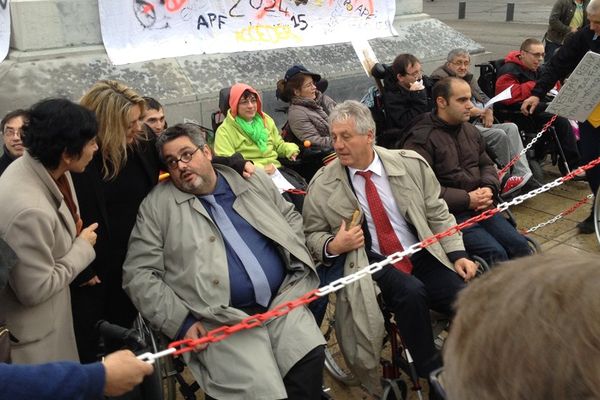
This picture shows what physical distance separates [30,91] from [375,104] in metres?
2.76

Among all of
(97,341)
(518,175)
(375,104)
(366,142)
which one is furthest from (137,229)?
(518,175)

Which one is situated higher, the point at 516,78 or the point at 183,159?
the point at 183,159

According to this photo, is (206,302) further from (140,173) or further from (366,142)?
(366,142)

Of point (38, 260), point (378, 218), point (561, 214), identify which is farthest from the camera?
point (561, 214)

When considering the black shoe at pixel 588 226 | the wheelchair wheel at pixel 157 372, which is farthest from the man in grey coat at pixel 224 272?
the black shoe at pixel 588 226

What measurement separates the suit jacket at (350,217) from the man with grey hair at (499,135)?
199cm

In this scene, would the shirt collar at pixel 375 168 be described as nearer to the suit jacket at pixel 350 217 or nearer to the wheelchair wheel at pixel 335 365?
the suit jacket at pixel 350 217

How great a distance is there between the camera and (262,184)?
302 centimetres

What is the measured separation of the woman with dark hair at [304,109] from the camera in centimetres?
484

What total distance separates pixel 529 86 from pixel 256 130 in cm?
291

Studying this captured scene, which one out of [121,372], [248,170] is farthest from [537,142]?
[121,372]

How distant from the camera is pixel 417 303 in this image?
2709 mm

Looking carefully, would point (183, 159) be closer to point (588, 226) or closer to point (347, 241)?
point (347, 241)

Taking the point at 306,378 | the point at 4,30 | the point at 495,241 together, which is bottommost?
the point at 306,378
